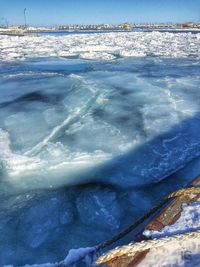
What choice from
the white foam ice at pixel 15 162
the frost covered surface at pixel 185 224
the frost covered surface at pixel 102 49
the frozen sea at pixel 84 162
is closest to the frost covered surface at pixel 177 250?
the frost covered surface at pixel 185 224

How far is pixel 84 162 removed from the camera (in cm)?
516

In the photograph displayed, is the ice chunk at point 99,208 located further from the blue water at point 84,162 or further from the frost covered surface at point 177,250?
the frost covered surface at point 177,250

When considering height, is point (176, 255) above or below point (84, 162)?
above

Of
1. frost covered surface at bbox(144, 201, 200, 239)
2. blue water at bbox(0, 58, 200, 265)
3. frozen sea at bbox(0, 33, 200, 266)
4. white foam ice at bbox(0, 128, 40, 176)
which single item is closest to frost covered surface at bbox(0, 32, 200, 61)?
blue water at bbox(0, 58, 200, 265)

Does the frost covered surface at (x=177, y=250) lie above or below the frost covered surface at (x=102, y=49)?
below

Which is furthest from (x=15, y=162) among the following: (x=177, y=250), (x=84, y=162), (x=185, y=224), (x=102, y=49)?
(x=102, y=49)

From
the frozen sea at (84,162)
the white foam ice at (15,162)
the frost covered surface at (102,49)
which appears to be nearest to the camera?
the frozen sea at (84,162)

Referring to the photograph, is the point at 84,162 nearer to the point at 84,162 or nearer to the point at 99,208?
the point at 84,162

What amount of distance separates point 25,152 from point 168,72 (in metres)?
11.4

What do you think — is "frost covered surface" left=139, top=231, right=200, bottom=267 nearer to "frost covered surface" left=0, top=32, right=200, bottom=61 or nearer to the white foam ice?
the white foam ice

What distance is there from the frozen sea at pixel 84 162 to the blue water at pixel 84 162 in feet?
0.05

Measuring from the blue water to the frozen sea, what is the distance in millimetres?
15

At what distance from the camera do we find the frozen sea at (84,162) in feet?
12.1

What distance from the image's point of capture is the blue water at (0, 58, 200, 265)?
368 cm
